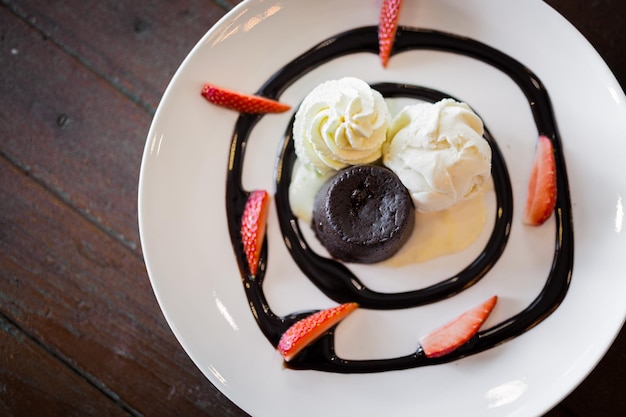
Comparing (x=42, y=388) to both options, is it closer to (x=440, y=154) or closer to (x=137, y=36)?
(x=137, y=36)

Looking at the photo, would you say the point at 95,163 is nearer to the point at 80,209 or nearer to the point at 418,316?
the point at 80,209

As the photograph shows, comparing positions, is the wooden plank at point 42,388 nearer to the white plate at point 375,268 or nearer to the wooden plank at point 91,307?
the wooden plank at point 91,307

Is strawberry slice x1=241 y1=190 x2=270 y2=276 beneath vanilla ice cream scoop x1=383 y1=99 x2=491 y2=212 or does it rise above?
beneath

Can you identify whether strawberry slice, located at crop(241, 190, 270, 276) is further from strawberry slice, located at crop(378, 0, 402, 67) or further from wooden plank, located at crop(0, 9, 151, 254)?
strawberry slice, located at crop(378, 0, 402, 67)

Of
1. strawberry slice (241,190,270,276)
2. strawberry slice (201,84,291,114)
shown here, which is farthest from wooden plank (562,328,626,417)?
strawberry slice (201,84,291,114)

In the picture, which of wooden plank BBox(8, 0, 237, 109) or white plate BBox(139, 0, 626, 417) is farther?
wooden plank BBox(8, 0, 237, 109)

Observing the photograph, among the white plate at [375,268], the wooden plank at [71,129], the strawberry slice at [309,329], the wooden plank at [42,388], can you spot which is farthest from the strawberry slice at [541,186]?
the wooden plank at [42,388]
